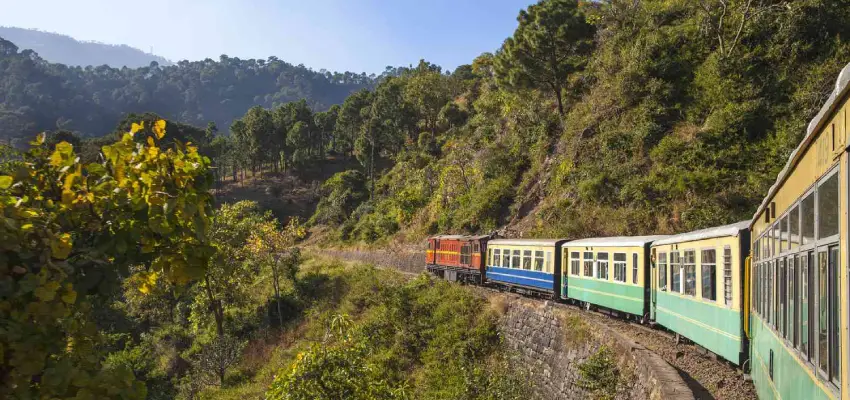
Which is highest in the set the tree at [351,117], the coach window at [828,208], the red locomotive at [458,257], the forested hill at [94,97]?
the forested hill at [94,97]

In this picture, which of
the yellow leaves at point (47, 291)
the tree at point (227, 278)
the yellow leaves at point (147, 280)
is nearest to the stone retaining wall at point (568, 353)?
the yellow leaves at point (147, 280)

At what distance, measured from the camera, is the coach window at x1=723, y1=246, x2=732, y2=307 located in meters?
8.86

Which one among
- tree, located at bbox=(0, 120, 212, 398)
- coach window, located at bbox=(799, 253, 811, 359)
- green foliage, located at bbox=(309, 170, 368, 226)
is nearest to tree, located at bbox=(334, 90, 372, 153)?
green foliage, located at bbox=(309, 170, 368, 226)

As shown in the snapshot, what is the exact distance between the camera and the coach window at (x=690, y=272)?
10391mm

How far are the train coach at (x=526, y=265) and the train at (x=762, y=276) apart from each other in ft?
0.17

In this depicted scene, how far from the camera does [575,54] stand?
31891 mm

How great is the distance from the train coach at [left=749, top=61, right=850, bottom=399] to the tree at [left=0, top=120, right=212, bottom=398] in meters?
3.27

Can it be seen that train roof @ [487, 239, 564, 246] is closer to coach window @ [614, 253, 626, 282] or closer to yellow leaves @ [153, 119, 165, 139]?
coach window @ [614, 253, 626, 282]

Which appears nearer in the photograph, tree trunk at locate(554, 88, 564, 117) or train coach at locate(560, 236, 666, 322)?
train coach at locate(560, 236, 666, 322)

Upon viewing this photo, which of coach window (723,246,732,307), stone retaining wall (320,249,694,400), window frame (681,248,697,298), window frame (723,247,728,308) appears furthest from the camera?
window frame (681,248,697,298)

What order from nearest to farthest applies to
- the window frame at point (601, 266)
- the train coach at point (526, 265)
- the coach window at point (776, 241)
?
the coach window at point (776, 241) → the window frame at point (601, 266) → the train coach at point (526, 265)

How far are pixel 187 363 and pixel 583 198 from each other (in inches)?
818

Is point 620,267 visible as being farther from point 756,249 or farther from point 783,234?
point 783,234

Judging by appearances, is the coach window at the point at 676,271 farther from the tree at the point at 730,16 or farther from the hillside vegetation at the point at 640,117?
the tree at the point at 730,16
